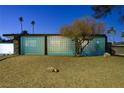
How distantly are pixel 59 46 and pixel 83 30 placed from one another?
3323 millimetres

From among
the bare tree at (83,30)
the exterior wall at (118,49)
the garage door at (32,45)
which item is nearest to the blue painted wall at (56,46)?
the garage door at (32,45)

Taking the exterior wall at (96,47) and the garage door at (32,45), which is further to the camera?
the garage door at (32,45)

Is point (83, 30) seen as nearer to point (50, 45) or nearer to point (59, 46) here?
point (59, 46)

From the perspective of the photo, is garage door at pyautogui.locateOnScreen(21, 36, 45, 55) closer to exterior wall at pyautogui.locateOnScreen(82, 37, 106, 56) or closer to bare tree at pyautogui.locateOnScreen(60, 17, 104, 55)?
bare tree at pyautogui.locateOnScreen(60, 17, 104, 55)

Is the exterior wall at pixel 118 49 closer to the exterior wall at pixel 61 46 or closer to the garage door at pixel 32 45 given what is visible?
the exterior wall at pixel 61 46

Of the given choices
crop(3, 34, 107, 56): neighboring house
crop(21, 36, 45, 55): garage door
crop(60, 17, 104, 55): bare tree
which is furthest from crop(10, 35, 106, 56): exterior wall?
crop(60, 17, 104, 55): bare tree

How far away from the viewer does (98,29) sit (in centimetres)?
2038

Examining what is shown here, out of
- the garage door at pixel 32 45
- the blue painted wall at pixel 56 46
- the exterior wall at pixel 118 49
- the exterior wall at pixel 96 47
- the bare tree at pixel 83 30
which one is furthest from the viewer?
the exterior wall at pixel 118 49

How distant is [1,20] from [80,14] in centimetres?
568

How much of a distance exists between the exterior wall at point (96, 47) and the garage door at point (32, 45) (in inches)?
146

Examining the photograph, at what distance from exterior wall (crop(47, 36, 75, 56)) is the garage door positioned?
1.99ft

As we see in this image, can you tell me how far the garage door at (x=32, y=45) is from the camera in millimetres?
22144
